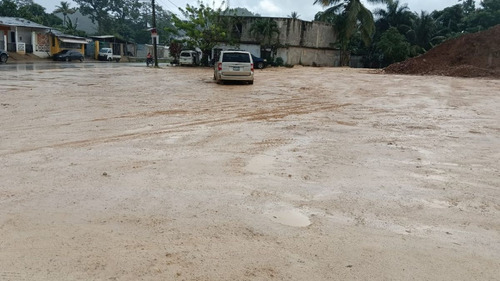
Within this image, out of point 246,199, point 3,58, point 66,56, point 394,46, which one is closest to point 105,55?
point 66,56

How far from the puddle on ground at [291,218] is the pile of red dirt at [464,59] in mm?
23986

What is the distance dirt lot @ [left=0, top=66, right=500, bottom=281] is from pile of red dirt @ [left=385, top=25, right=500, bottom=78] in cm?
1760

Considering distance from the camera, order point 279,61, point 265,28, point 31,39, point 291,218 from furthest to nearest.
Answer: point 31,39 < point 279,61 < point 265,28 < point 291,218

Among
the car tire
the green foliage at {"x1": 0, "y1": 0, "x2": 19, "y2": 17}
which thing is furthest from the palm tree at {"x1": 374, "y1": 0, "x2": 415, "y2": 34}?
the green foliage at {"x1": 0, "y1": 0, "x2": 19, "y2": 17}

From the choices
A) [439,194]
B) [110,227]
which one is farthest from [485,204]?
[110,227]

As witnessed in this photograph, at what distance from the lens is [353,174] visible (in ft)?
17.8

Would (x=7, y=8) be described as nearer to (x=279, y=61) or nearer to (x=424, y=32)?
(x=279, y=61)

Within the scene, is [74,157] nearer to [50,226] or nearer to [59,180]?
[59,180]

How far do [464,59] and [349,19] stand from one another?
51.5 feet

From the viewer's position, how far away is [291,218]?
4004 millimetres

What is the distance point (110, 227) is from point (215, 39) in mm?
35736

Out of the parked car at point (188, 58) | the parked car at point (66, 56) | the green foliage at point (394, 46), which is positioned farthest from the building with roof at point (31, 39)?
the green foliage at point (394, 46)

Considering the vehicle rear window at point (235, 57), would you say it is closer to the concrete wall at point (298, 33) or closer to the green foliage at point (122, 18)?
the concrete wall at point (298, 33)

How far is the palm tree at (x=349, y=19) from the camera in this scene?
4056 cm
